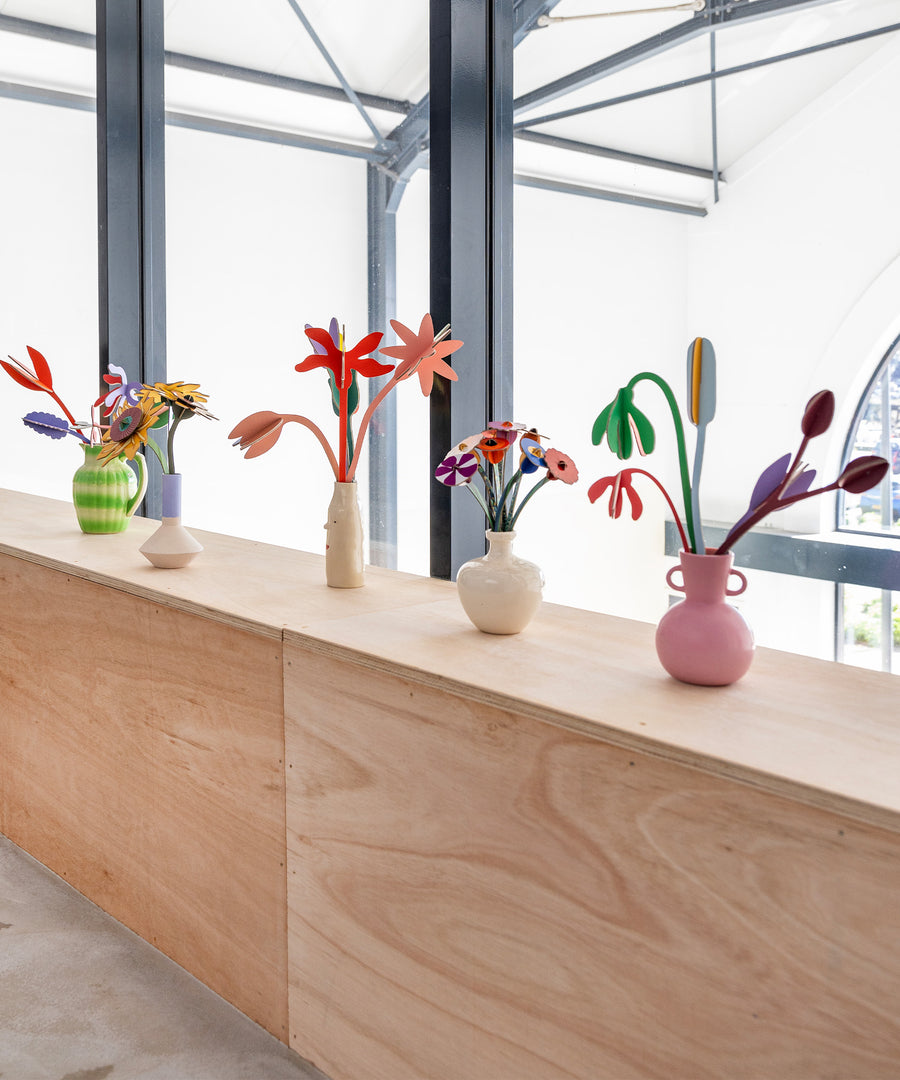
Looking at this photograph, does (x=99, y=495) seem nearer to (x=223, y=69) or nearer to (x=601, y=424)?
(x=223, y=69)

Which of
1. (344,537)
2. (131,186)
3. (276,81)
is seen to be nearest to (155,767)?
(344,537)

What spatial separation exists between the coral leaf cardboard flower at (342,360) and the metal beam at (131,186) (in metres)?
1.26

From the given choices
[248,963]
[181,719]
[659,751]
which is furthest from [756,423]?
[248,963]

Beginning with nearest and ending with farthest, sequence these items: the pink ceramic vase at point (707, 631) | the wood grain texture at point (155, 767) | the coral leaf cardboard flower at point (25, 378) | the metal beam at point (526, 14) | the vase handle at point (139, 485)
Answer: the pink ceramic vase at point (707, 631)
the wood grain texture at point (155, 767)
the metal beam at point (526, 14)
the coral leaf cardboard flower at point (25, 378)
the vase handle at point (139, 485)

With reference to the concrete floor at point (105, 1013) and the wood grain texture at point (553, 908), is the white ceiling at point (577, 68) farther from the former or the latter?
the concrete floor at point (105, 1013)

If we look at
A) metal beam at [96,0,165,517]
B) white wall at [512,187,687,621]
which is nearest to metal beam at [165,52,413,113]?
metal beam at [96,0,165,517]

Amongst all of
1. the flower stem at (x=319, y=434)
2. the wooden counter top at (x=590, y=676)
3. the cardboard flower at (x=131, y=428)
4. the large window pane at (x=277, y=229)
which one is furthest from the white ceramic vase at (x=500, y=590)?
the cardboard flower at (x=131, y=428)

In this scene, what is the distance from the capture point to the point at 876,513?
1.21 metres

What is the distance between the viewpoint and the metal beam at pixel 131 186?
250 centimetres

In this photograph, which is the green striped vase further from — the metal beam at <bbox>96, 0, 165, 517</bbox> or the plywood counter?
the metal beam at <bbox>96, 0, 165, 517</bbox>

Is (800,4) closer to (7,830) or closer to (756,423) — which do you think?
(756,423)

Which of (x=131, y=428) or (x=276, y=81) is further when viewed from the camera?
(x=276, y=81)

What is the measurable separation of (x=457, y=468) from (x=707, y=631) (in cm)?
44

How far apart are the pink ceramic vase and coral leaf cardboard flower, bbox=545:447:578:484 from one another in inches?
9.7
